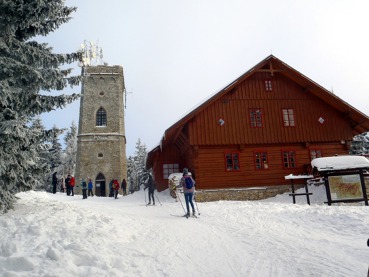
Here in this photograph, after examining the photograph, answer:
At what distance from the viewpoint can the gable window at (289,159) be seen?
19.8 meters

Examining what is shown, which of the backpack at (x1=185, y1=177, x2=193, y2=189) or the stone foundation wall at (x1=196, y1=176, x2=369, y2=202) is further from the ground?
the backpack at (x1=185, y1=177, x2=193, y2=189)

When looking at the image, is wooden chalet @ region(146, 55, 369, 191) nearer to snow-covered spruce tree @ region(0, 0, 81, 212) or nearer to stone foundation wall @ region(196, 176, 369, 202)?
stone foundation wall @ region(196, 176, 369, 202)

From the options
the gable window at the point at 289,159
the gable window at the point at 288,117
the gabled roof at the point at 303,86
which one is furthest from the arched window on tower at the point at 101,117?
the gable window at the point at 289,159

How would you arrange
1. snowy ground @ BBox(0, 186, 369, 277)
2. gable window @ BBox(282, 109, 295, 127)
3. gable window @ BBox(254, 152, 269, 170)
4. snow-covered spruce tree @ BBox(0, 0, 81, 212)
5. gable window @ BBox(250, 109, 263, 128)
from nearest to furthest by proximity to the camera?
snowy ground @ BBox(0, 186, 369, 277), snow-covered spruce tree @ BBox(0, 0, 81, 212), gable window @ BBox(254, 152, 269, 170), gable window @ BBox(250, 109, 263, 128), gable window @ BBox(282, 109, 295, 127)

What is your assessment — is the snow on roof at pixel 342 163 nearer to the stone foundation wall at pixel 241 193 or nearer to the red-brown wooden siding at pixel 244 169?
the stone foundation wall at pixel 241 193

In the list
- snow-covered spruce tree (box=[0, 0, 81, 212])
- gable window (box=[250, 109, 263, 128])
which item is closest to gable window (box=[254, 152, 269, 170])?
gable window (box=[250, 109, 263, 128])

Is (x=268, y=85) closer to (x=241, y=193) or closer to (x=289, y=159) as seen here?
(x=289, y=159)

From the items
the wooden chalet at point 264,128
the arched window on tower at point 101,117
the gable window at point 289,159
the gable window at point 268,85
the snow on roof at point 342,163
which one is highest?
the arched window on tower at point 101,117

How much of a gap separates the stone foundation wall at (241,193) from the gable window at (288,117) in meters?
4.17

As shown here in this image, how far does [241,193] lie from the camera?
61.1ft

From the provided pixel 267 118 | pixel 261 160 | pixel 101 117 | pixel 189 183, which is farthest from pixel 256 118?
pixel 101 117

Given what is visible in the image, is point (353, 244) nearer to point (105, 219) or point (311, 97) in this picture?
point (105, 219)

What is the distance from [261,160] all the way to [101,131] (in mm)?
20928

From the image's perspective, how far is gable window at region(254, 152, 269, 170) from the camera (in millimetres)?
19469
